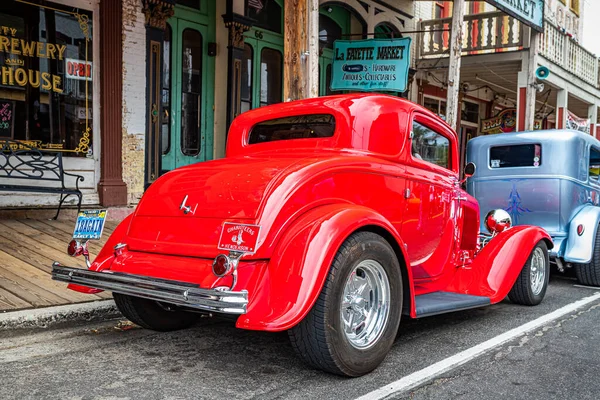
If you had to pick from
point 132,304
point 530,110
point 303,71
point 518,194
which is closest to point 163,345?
point 132,304

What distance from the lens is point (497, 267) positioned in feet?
16.3

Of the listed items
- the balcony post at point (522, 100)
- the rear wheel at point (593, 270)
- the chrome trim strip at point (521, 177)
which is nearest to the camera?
the rear wheel at point (593, 270)

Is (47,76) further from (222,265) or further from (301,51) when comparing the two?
(222,265)

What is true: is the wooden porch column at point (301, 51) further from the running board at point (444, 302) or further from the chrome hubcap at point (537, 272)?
the running board at point (444, 302)

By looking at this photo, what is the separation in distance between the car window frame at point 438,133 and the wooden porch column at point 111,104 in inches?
220

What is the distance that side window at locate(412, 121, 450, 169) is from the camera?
15.1 feet

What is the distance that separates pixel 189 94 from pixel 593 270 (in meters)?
6.97

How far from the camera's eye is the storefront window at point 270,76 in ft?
37.9

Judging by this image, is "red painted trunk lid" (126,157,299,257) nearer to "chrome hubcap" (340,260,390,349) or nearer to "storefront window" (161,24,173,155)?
"chrome hubcap" (340,260,390,349)

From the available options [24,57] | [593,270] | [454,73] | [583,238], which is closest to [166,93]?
[24,57]

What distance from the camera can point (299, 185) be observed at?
3455 millimetres

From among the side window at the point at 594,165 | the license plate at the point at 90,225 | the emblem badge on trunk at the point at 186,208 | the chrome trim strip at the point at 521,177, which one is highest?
the side window at the point at 594,165

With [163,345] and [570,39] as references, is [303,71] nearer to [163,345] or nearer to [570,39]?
[163,345]

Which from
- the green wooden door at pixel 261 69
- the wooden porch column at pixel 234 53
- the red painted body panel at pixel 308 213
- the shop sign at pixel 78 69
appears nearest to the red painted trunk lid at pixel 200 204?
the red painted body panel at pixel 308 213
